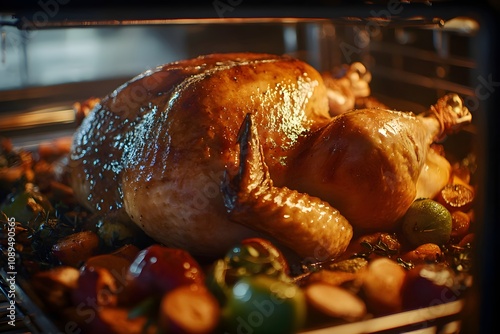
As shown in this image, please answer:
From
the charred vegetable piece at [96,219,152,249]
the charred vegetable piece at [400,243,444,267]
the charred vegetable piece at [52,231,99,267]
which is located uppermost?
the charred vegetable piece at [52,231,99,267]

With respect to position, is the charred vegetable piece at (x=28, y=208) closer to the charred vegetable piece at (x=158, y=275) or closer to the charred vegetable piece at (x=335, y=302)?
the charred vegetable piece at (x=158, y=275)

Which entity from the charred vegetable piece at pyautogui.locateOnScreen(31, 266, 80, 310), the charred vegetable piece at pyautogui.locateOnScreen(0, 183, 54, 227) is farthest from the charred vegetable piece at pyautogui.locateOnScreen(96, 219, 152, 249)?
the charred vegetable piece at pyautogui.locateOnScreen(31, 266, 80, 310)

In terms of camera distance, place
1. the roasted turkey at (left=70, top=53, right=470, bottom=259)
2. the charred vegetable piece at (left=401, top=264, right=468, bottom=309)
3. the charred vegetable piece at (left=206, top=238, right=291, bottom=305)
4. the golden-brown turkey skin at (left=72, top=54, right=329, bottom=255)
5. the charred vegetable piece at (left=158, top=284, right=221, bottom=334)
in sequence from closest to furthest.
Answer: the charred vegetable piece at (left=158, top=284, right=221, bottom=334), the charred vegetable piece at (left=206, top=238, right=291, bottom=305), the charred vegetable piece at (left=401, top=264, right=468, bottom=309), the roasted turkey at (left=70, top=53, right=470, bottom=259), the golden-brown turkey skin at (left=72, top=54, right=329, bottom=255)

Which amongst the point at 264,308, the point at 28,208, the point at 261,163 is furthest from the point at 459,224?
the point at 28,208

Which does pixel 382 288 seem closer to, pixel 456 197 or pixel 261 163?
pixel 261 163

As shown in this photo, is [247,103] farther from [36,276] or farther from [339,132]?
[36,276]

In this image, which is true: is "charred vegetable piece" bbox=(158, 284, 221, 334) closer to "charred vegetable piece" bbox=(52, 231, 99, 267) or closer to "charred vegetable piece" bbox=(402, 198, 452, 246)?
"charred vegetable piece" bbox=(52, 231, 99, 267)

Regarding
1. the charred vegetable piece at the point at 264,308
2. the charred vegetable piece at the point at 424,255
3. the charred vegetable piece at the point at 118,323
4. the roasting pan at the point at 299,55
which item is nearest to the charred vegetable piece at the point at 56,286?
the roasting pan at the point at 299,55

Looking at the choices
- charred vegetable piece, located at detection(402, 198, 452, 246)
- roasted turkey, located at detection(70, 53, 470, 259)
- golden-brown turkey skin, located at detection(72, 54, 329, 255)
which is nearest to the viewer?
roasted turkey, located at detection(70, 53, 470, 259)
